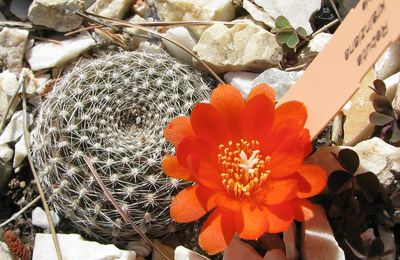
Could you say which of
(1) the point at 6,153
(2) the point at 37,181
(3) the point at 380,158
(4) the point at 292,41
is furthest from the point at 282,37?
(1) the point at 6,153

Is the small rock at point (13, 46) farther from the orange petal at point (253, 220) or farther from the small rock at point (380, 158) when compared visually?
the small rock at point (380, 158)

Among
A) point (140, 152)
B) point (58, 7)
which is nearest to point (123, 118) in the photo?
point (140, 152)

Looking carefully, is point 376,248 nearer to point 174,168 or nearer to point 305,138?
point 305,138

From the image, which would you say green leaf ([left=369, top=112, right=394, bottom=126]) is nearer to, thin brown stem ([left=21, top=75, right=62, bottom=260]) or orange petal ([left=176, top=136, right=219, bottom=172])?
orange petal ([left=176, top=136, right=219, bottom=172])

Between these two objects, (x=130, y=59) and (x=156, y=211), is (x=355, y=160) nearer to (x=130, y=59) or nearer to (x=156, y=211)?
(x=156, y=211)

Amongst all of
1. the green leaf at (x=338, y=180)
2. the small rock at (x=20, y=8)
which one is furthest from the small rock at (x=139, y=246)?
the small rock at (x=20, y=8)

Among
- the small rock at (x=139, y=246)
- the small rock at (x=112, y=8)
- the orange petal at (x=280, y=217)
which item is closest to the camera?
the orange petal at (x=280, y=217)
